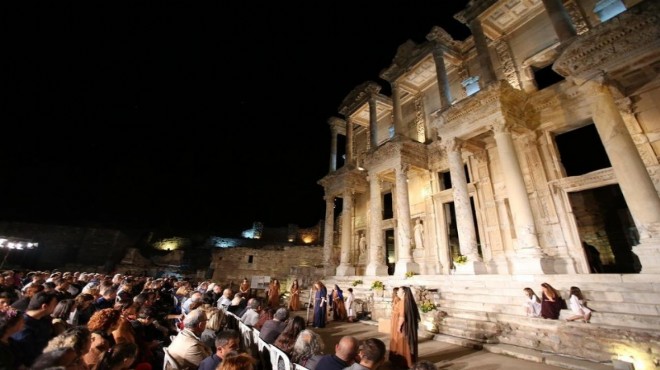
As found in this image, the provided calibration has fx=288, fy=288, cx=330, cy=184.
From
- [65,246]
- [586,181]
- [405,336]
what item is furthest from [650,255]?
[65,246]

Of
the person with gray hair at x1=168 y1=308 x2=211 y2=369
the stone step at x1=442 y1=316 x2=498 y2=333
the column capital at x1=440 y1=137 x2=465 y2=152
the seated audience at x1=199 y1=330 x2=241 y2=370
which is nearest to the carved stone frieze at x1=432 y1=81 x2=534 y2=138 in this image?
the column capital at x1=440 y1=137 x2=465 y2=152

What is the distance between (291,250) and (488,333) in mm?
22993

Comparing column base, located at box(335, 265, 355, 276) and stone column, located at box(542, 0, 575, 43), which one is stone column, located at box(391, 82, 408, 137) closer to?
stone column, located at box(542, 0, 575, 43)

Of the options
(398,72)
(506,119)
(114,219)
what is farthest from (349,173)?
(114,219)

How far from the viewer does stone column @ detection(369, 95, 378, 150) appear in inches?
747

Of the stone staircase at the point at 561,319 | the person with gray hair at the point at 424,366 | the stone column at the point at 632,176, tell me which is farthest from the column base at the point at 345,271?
the person with gray hair at the point at 424,366

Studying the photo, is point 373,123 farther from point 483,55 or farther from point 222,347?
point 222,347

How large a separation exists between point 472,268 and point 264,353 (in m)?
9.54

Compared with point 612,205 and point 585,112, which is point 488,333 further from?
point 612,205

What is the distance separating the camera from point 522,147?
12812 millimetres

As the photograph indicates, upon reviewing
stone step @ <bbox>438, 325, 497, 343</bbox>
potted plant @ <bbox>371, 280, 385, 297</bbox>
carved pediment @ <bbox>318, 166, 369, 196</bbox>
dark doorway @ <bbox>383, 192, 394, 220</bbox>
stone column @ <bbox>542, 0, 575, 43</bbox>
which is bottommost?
stone step @ <bbox>438, 325, 497, 343</bbox>

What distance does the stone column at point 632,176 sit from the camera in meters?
7.78

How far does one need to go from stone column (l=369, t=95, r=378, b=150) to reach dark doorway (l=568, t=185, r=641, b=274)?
10861 millimetres

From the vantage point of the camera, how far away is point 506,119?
38.8 feet
